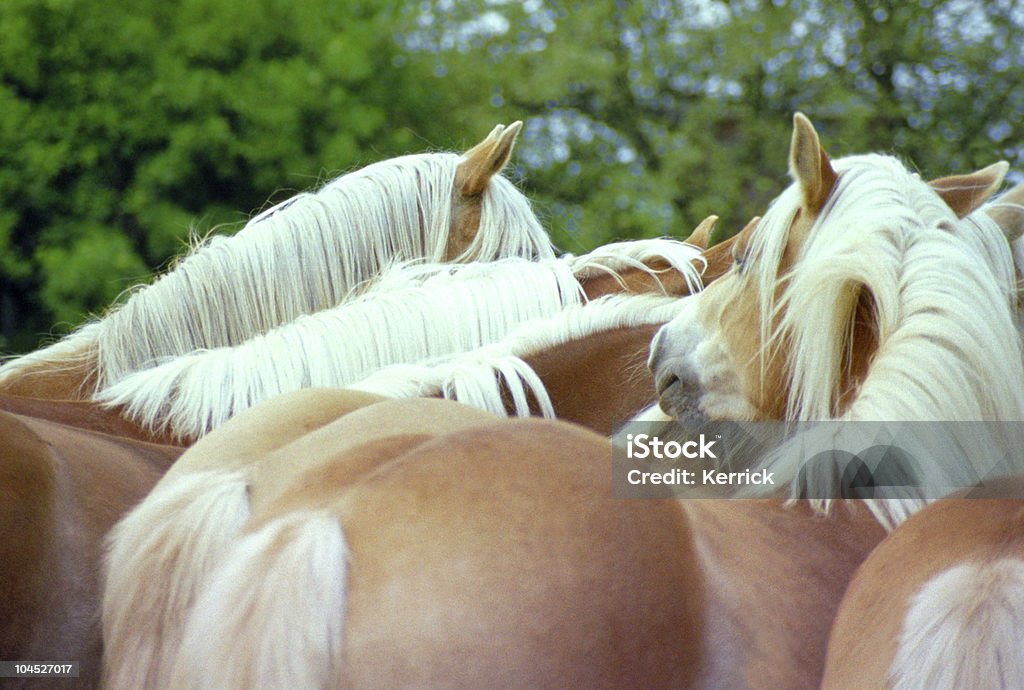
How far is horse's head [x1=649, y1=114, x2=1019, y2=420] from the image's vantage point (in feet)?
4.78

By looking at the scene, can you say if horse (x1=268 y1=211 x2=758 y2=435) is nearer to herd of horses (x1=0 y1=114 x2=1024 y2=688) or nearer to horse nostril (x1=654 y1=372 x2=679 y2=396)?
herd of horses (x1=0 y1=114 x2=1024 y2=688)

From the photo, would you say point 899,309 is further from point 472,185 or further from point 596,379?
point 472,185

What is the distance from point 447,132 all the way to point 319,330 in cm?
642

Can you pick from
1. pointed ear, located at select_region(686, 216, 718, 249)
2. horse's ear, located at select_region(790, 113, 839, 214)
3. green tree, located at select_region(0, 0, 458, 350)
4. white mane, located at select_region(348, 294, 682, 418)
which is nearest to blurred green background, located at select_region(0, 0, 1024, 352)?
green tree, located at select_region(0, 0, 458, 350)

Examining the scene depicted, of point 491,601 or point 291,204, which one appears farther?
point 291,204

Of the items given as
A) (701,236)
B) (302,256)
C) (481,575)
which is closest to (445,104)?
(701,236)

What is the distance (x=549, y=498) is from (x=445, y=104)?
781cm

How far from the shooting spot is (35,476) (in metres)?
1.55

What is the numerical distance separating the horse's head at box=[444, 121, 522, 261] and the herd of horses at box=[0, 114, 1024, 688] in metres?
0.49

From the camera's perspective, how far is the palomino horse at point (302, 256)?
8.44ft

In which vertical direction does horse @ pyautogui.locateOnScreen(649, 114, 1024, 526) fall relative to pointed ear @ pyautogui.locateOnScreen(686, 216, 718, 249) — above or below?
above

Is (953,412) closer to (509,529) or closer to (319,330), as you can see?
(509,529)

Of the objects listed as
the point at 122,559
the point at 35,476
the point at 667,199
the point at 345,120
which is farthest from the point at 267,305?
A: the point at 667,199

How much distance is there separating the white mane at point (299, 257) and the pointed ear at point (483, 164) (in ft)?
0.10
